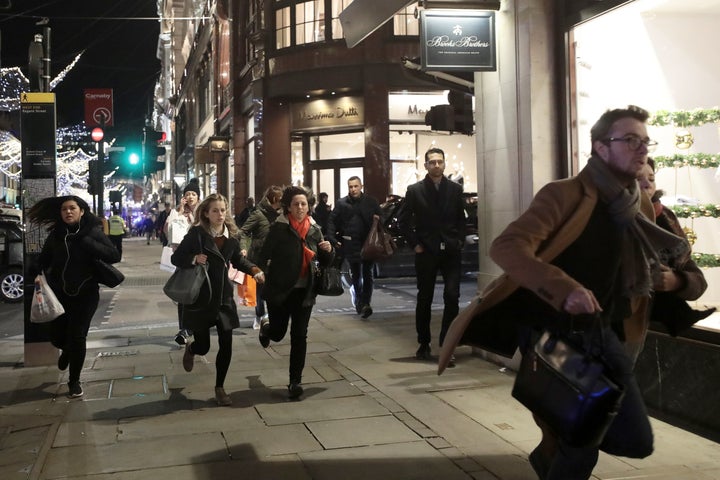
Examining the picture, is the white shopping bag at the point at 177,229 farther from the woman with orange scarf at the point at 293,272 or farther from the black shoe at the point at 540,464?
the black shoe at the point at 540,464

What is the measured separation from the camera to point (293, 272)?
588 centimetres

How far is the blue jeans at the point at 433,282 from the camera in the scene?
7246mm

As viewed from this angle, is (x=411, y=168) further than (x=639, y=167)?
Yes

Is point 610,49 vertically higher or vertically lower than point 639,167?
higher

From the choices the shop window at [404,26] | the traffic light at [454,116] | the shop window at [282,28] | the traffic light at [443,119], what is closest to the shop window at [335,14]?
the shop window at [282,28]

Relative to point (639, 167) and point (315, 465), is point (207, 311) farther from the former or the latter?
point (639, 167)

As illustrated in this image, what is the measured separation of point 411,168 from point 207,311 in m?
16.8

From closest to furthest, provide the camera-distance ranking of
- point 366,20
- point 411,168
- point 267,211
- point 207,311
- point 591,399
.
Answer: point 591,399
point 207,311
point 366,20
point 267,211
point 411,168

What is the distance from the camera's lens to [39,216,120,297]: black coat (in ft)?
20.7

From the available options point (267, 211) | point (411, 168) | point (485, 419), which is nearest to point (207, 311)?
point (485, 419)

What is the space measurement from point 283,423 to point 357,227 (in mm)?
5454

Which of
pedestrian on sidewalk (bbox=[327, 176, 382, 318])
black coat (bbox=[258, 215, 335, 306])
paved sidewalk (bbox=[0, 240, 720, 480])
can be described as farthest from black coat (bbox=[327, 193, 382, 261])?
black coat (bbox=[258, 215, 335, 306])

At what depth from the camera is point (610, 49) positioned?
6355mm

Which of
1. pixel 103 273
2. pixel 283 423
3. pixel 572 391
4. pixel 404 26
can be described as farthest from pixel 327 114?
pixel 572 391
